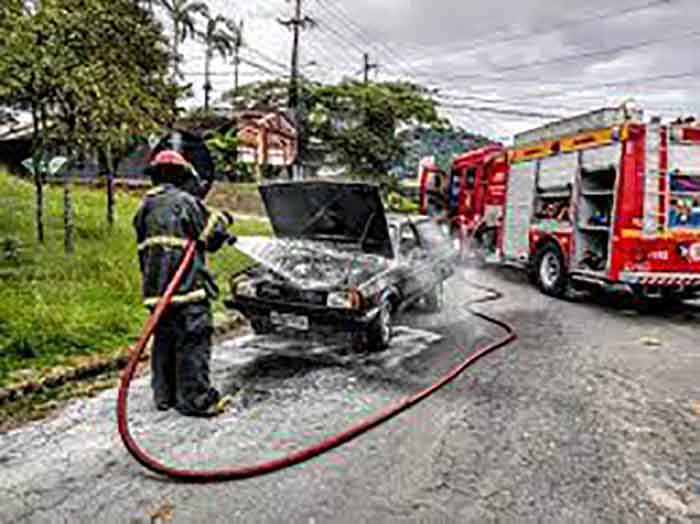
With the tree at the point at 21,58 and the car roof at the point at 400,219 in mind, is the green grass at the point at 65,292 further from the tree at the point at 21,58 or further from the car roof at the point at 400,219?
the car roof at the point at 400,219

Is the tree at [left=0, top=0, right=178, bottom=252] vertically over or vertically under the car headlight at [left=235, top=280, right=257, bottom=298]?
over

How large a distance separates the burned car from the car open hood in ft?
0.04

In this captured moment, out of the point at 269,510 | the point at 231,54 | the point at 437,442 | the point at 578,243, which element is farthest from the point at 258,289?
the point at 231,54

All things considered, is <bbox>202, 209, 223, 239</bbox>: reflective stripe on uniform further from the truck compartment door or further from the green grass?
the truck compartment door

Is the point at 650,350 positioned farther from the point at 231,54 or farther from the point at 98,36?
the point at 231,54

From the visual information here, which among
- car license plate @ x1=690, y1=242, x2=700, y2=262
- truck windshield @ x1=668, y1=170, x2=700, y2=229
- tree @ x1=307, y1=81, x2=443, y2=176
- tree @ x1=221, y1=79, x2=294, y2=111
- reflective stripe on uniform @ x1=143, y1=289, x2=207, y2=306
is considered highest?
tree @ x1=221, y1=79, x2=294, y2=111

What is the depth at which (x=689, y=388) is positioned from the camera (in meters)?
5.14

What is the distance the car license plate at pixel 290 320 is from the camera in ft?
18.2

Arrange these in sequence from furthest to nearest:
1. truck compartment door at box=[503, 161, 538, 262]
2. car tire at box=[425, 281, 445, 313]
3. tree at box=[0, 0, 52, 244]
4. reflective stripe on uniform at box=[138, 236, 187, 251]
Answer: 1. truck compartment door at box=[503, 161, 538, 262]
2. car tire at box=[425, 281, 445, 313]
3. tree at box=[0, 0, 52, 244]
4. reflective stripe on uniform at box=[138, 236, 187, 251]

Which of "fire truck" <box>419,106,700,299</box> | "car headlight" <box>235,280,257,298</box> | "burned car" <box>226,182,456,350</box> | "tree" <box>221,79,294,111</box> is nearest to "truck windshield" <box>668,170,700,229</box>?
"fire truck" <box>419,106,700,299</box>

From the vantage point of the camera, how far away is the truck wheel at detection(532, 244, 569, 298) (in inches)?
380

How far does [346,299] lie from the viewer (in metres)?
5.40

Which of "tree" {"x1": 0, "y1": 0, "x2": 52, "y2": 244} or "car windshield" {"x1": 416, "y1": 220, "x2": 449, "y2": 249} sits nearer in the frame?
"tree" {"x1": 0, "y1": 0, "x2": 52, "y2": 244}

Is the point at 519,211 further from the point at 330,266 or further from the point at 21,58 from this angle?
the point at 21,58
